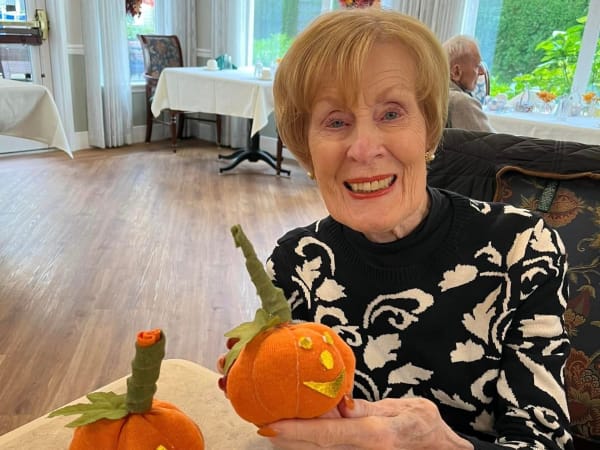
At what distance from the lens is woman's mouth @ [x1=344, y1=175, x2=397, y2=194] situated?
837mm

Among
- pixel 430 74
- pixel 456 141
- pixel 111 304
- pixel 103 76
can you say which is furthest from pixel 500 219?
pixel 103 76

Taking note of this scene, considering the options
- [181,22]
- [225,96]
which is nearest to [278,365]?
[225,96]

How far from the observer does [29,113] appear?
309cm

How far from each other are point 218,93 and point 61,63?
1.74 meters

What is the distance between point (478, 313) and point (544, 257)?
0.45 feet

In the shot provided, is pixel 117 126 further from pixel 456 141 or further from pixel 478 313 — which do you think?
pixel 478 313

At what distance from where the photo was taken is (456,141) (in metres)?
1.36

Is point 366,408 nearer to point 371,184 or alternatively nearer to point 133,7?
point 371,184

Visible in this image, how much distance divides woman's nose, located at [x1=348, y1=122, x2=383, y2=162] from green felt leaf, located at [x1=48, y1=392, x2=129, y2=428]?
46 centimetres

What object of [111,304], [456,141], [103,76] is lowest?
[111,304]

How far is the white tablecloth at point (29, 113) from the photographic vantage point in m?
2.96

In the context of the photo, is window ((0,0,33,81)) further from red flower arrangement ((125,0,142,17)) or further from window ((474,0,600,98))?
window ((474,0,600,98))

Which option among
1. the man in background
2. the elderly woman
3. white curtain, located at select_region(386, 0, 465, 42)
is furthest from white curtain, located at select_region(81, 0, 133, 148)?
the elderly woman

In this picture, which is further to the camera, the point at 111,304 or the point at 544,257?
the point at 111,304
